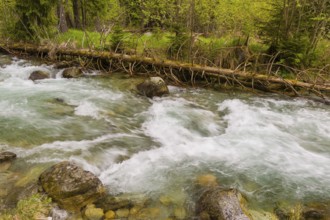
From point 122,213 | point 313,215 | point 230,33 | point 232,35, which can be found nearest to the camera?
point 122,213

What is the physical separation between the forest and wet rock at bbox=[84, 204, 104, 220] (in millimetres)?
7783

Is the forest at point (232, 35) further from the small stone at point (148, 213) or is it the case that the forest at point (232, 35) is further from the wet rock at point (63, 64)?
the small stone at point (148, 213)

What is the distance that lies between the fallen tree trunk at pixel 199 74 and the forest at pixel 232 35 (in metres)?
0.33

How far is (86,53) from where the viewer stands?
529 inches

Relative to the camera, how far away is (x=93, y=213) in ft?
16.2

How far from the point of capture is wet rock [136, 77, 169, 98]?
10.9 meters

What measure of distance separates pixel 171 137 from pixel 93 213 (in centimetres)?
337

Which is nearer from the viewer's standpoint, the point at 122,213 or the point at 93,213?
the point at 93,213

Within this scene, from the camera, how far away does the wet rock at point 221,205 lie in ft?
15.3

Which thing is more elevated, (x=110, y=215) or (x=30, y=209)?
(x=30, y=209)

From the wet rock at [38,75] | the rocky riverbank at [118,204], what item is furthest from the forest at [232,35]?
the rocky riverbank at [118,204]

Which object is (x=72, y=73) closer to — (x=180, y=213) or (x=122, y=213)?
(x=122, y=213)

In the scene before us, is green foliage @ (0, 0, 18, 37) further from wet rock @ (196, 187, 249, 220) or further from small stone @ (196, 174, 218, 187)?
wet rock @ (196, 187, 249, 220)

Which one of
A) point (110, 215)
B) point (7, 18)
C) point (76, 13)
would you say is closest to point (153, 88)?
point (110, 215)
